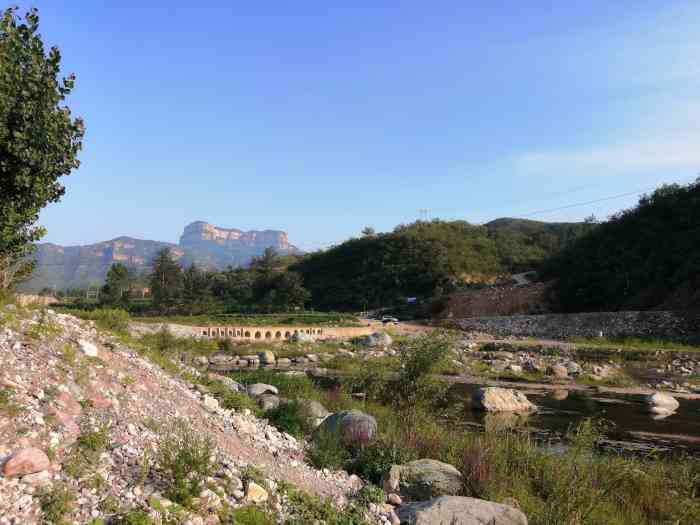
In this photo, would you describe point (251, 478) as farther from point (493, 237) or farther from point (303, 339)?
point (493, 237)

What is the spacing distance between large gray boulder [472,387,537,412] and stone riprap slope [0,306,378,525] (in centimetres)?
1086

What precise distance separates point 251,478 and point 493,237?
85.1m

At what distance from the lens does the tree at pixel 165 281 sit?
172ft

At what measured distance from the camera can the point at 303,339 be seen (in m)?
35.6

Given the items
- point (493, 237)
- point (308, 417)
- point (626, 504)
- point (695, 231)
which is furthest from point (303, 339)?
point (493, 237)

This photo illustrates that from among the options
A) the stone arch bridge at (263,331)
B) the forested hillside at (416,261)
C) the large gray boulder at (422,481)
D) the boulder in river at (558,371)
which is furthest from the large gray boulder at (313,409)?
the forested hillside at (416,261)

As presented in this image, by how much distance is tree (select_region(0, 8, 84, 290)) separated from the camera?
26.7ft

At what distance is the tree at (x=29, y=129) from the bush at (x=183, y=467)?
464cm

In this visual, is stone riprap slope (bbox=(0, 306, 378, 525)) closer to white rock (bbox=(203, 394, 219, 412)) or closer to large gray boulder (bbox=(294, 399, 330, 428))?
white rock (bbox=(203, 394, 219, 412))

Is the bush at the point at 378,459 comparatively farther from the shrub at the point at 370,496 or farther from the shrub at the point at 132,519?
the shrub at the point at 132,519

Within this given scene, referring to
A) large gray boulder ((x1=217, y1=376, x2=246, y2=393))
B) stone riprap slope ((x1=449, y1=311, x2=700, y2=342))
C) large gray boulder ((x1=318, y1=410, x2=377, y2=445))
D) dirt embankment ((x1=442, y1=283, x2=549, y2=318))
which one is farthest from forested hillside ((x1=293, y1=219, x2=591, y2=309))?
large gray boulder ((x1=318, y1=410, x2=377, y2=445))

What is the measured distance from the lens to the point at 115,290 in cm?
5322

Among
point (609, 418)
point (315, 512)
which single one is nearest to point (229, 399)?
point (315, 512)

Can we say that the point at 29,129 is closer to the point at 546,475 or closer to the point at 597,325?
the point at 546,475
